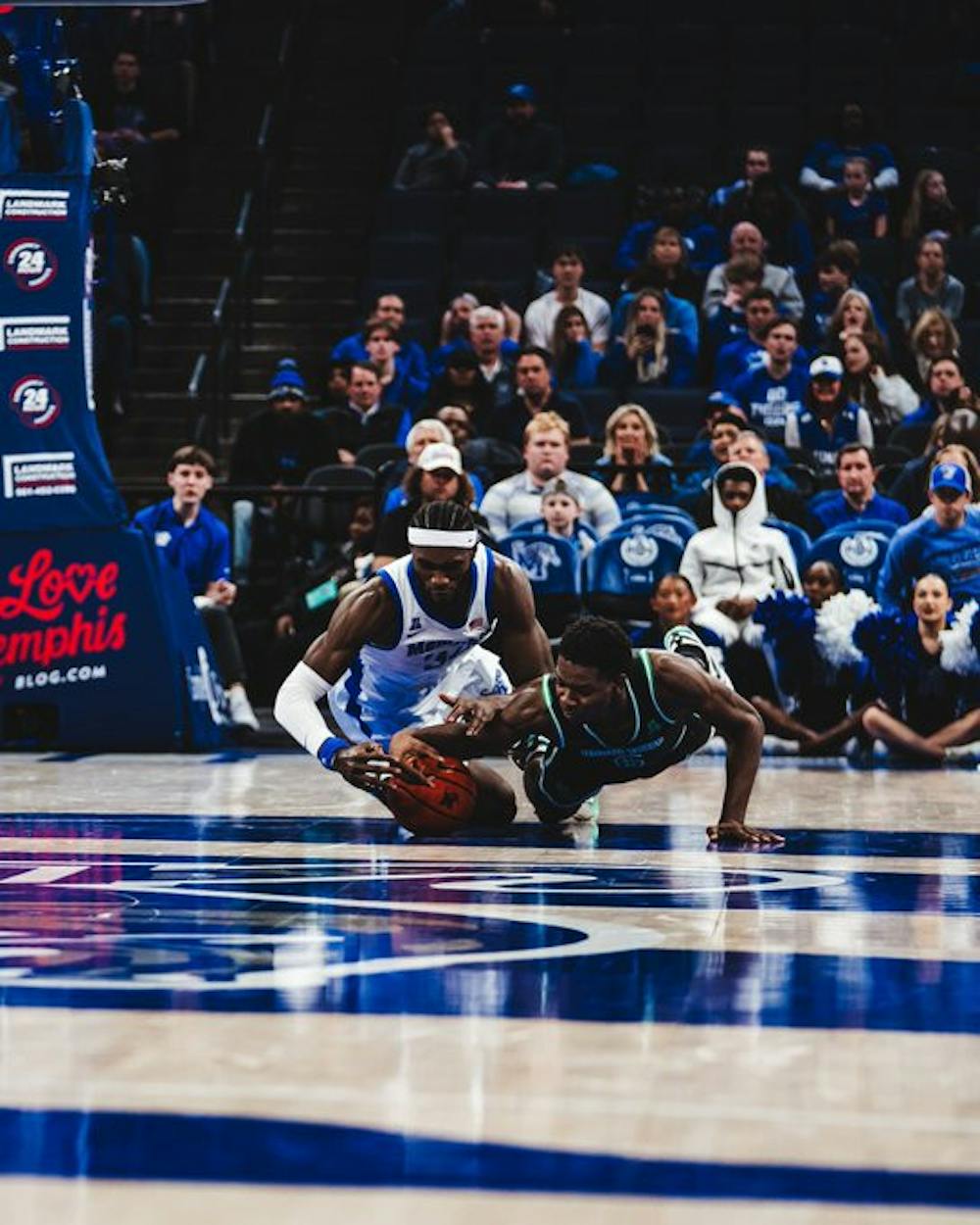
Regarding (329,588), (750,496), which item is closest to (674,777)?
(750,496)

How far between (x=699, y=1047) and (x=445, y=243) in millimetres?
12843

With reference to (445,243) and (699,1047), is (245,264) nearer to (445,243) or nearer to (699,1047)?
(445,243)

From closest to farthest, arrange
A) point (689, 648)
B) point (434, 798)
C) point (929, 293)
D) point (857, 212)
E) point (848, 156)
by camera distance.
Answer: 1. point (434, 798)
2. point (689, 648)
3. point (929, 293)
4. point (857, 212)
5. point (848, 156)

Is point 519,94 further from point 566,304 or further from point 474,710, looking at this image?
point 474,710

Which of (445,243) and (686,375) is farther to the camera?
(445,243)

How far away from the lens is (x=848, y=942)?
5.55 meters

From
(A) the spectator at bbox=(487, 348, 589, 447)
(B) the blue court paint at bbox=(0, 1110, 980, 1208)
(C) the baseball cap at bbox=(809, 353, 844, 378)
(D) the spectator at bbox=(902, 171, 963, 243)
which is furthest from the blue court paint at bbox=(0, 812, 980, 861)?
(D) the spectator at bbox=(902, 171, 963, 243)

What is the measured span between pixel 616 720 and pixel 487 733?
44cm

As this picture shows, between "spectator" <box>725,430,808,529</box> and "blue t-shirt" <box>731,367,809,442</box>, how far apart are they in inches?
45.2

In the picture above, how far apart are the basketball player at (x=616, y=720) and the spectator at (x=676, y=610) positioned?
3.48 m

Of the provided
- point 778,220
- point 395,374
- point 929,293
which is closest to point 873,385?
point 929,293

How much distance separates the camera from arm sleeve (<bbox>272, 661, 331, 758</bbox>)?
805 cm

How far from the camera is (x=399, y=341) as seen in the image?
14.6 meters

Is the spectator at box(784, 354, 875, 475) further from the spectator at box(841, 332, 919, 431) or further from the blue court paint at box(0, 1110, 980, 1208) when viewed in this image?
the blue court paint at box(0, 1110, 980, 1208)
